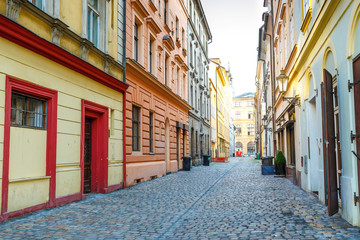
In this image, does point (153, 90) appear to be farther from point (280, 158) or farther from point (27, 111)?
point (27, 111)

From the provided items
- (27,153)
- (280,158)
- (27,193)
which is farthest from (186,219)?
(280,158)

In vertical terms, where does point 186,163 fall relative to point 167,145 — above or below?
below

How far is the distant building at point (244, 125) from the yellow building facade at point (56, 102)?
85429mm

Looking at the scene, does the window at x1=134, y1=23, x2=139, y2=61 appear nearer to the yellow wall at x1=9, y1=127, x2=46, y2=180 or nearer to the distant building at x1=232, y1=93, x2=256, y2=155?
the yellow wall at x1=9, y1=127, x2=46, y2=180

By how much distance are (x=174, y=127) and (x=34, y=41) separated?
49.2 ft

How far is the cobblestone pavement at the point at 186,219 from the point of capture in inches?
232

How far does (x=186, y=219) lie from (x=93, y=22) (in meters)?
7.16

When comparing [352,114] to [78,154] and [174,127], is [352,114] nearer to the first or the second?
[78,154]

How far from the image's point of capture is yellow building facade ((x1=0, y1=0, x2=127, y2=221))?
23.5 ft

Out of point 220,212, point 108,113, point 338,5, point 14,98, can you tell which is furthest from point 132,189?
point 338,5

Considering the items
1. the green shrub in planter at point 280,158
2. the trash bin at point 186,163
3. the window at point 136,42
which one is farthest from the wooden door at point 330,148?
the trash bin at point 186,163

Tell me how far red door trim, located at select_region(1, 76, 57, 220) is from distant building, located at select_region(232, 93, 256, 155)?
290 feet

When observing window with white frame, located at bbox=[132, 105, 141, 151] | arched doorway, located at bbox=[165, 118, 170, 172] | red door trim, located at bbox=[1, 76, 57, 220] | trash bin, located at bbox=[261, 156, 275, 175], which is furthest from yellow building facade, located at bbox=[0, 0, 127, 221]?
trash bin, located at bbox=[261, 156, 275, 175]

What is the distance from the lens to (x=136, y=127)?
15.5m
